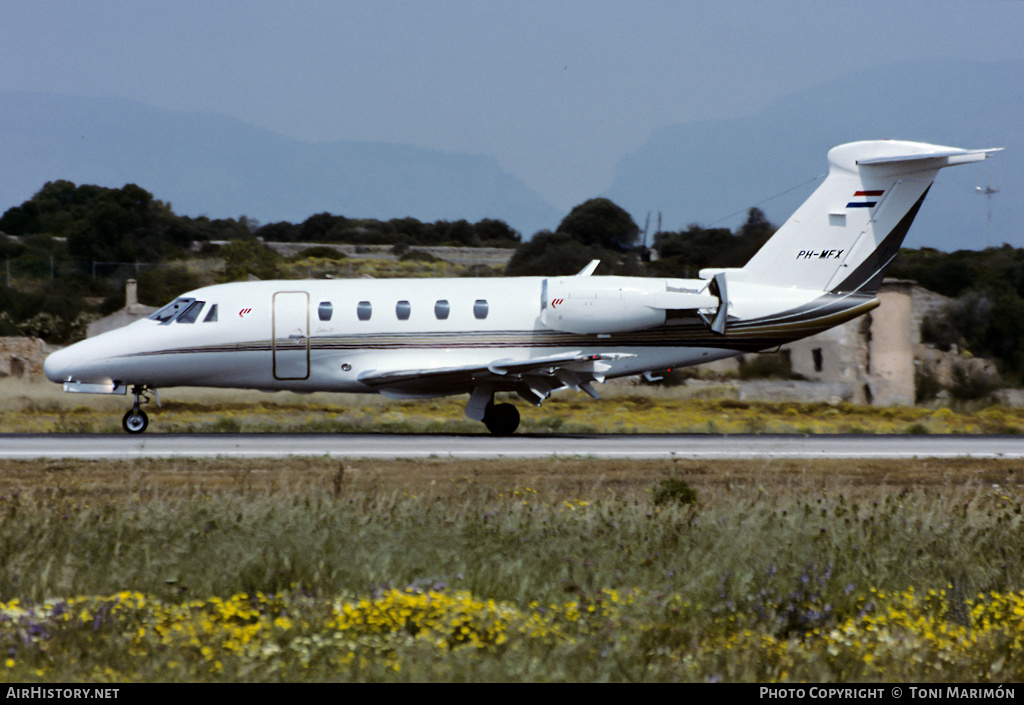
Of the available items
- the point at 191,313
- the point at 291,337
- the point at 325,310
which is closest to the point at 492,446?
the point at 325,310

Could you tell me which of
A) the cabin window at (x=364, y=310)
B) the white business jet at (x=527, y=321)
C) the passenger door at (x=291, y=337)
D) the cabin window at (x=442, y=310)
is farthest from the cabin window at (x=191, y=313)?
the cabin window at (x=442, y=310)

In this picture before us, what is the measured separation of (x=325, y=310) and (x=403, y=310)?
1.65 metres

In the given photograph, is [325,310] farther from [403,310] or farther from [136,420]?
[136,420]

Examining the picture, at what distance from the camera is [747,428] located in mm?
26062

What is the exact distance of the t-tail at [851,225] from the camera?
22.0m

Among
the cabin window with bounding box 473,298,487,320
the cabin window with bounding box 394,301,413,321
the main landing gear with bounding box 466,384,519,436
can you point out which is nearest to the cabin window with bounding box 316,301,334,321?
the cabin window with bounding box 394,301,413,321

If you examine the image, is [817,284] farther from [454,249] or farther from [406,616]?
[454,249]

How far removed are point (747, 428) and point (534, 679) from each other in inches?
814

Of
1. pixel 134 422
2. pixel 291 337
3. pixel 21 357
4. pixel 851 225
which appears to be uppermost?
pixel 851 225

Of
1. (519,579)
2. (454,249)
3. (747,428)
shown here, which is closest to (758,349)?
(747,428)

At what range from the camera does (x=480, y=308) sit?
2203 cm

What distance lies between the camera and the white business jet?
71.2 ft

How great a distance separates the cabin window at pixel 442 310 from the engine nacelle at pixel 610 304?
6.39 feet

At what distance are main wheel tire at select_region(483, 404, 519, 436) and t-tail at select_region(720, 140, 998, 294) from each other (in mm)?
5367
